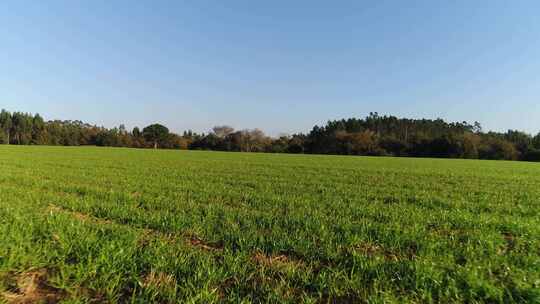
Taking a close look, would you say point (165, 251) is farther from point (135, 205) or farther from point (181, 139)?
point (181, 139)

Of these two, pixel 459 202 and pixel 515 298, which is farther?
pixel 459 202

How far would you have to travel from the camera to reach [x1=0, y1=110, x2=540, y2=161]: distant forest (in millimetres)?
91938

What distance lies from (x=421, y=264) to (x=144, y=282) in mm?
3480

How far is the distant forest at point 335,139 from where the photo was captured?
91.9 metres

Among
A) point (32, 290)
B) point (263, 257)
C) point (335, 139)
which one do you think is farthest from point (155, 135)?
point (32, 290)

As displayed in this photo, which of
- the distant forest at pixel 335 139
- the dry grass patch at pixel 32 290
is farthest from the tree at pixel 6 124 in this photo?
the dry grass patch at pixel 32 290

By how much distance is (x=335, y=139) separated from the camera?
4409 inches

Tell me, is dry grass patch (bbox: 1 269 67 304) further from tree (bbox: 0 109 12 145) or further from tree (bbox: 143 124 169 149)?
tree (bbox: 0 109 12 145)

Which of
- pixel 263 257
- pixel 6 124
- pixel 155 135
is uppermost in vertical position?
pixel 6 124

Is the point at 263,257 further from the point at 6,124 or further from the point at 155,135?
the point at 6,124

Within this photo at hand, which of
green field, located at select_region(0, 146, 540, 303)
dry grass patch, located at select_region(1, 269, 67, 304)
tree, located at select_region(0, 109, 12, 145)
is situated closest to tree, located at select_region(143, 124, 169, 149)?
tree, located at select_region(0, 109, 12, 145)

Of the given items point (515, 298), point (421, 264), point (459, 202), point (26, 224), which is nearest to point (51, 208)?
point (26, 224)

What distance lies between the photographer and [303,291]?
3.27 meters

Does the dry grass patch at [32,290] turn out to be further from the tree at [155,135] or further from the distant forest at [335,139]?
the tree at [155,135]
